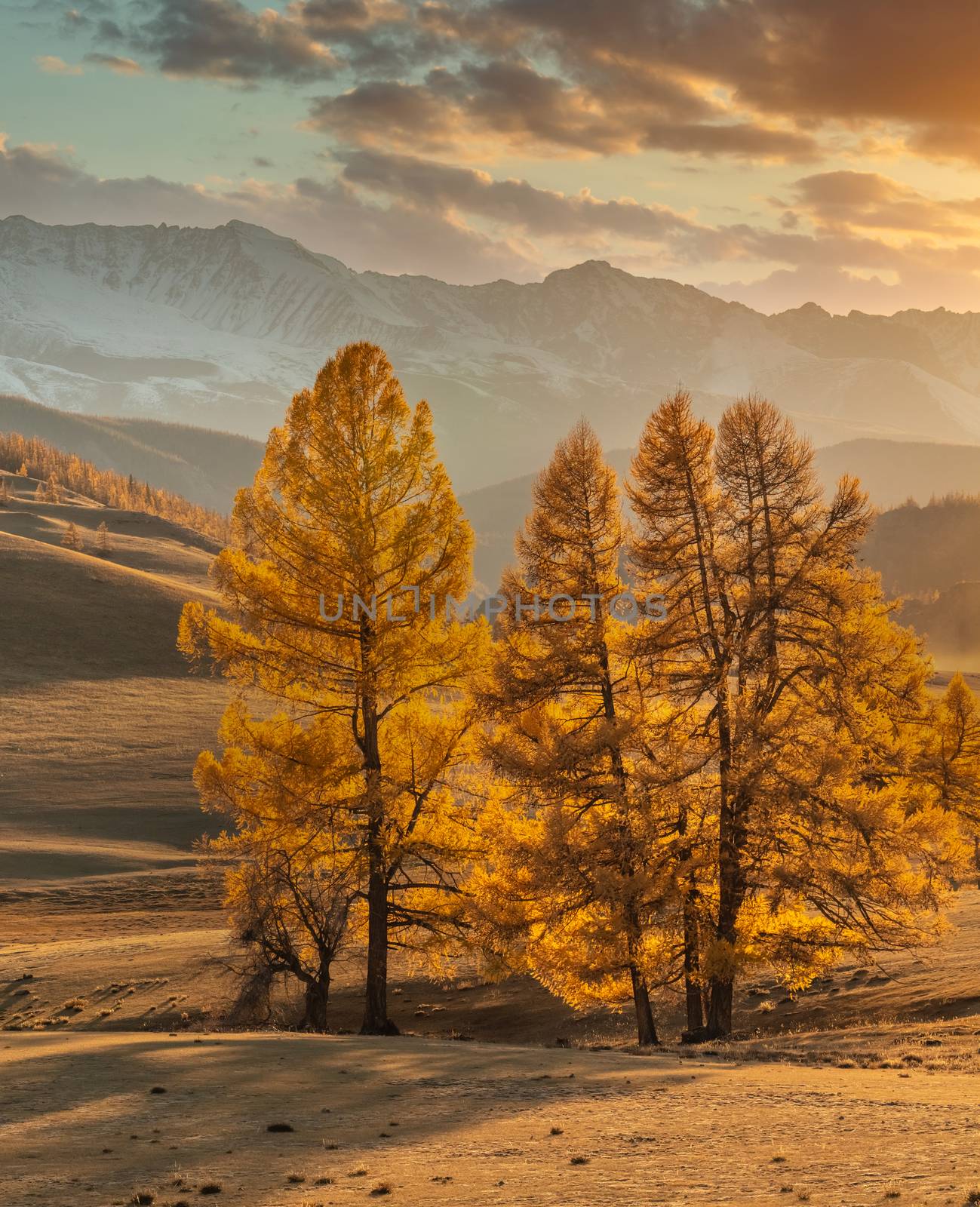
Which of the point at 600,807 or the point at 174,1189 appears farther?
the point at 600,807

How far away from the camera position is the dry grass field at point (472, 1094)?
10805mm

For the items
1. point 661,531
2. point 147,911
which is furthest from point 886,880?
point 147,911

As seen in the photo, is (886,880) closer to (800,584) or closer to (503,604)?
(800,584)

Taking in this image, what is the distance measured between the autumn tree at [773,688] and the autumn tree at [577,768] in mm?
957

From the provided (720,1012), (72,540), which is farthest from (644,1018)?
(72,540)

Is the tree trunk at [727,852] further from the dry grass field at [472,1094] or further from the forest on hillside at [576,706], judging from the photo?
the dry grass field at [472,1094]

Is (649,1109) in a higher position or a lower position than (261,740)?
lower

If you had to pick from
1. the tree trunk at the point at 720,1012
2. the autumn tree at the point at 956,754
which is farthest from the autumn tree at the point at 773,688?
the autumn tree at the point at 956,754

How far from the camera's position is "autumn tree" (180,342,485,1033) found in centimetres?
2231

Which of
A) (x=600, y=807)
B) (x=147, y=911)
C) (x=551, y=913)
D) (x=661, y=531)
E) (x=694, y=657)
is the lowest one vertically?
(x=147, y=911)

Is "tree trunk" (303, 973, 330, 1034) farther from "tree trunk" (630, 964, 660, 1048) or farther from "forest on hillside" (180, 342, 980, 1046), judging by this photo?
"tree trunk" (630, 964, 660, 1048)

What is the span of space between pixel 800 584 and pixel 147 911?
116 ft

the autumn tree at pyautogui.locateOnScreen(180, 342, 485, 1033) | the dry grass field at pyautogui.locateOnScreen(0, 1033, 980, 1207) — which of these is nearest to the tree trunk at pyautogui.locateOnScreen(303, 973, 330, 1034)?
the autumn tree at pyautogui.locateOnScreen(180, 342, 485, 1033)

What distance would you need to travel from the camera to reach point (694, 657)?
2288cm
